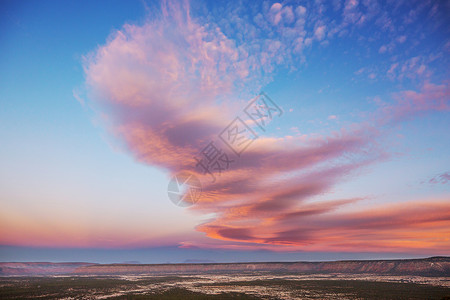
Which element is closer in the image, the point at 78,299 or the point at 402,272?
the point at 78,299

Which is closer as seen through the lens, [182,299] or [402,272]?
[182,299]

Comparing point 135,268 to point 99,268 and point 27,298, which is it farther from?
point 27,298

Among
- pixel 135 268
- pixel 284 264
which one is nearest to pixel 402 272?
pixel 284 264

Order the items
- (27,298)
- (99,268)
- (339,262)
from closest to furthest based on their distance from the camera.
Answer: (27,298) → (339,262) → (99,268)

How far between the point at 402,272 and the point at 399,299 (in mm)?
106350

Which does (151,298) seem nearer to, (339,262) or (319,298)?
(319,298)

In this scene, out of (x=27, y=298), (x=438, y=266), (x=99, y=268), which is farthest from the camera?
(x=99, y=268)

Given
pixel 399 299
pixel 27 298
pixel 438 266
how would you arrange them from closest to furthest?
pixel 399 299, pixel 27 298, pixel 438 266

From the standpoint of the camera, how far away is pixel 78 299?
48438mm

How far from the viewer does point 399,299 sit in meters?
46.5

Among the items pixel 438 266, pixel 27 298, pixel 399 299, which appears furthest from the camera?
pixel 438 266

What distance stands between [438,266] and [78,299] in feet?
499

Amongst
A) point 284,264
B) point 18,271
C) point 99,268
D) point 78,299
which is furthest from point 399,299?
point 18,271

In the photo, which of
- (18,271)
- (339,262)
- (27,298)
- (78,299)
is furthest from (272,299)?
(18,271)
